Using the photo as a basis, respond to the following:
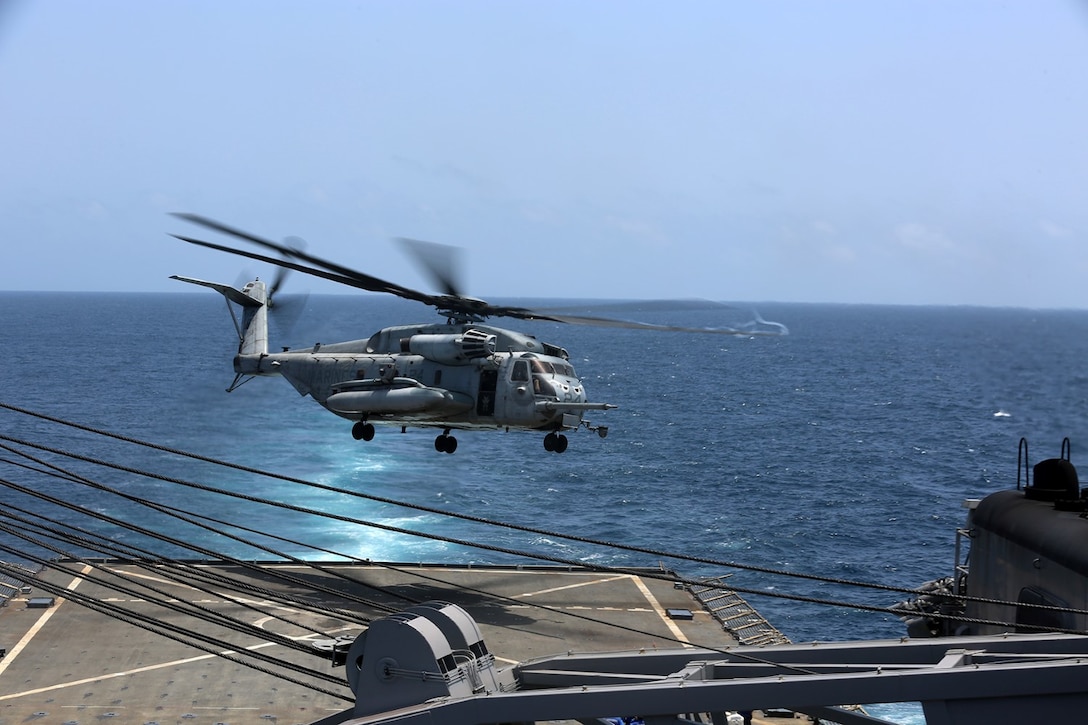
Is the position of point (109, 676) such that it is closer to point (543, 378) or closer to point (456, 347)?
point (456, 347)

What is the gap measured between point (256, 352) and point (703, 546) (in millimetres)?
26020

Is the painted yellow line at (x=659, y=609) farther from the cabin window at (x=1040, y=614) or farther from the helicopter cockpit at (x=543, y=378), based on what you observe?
the cabin window at (x=1040, y=614)

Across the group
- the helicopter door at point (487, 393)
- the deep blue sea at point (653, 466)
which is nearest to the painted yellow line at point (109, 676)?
the helicopter door at point (487, 393)

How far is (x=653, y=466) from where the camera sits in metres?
75.6

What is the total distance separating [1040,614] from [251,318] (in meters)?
28.1

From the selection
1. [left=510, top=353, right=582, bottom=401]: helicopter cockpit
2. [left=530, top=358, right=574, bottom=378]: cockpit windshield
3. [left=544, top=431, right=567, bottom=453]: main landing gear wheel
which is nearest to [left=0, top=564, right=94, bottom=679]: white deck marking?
[left=510, top=353, right=582, bottom=401]: helicopter cockpit

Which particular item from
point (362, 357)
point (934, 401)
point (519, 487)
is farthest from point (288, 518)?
point (934, 401)

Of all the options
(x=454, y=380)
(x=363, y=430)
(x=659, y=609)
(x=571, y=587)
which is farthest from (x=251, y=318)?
(x=659, y=609)

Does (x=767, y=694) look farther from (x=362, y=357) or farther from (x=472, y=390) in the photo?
(x=362, y=357)

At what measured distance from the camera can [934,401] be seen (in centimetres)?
A: 12188

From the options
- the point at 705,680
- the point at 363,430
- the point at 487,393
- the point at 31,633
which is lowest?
the point at 31,633

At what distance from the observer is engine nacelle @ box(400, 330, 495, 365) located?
1217 inches

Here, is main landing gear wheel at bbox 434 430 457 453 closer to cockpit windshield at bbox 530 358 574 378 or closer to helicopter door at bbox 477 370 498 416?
helicopter door at bbox 477 370 498 416

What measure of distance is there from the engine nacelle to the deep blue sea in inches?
217
